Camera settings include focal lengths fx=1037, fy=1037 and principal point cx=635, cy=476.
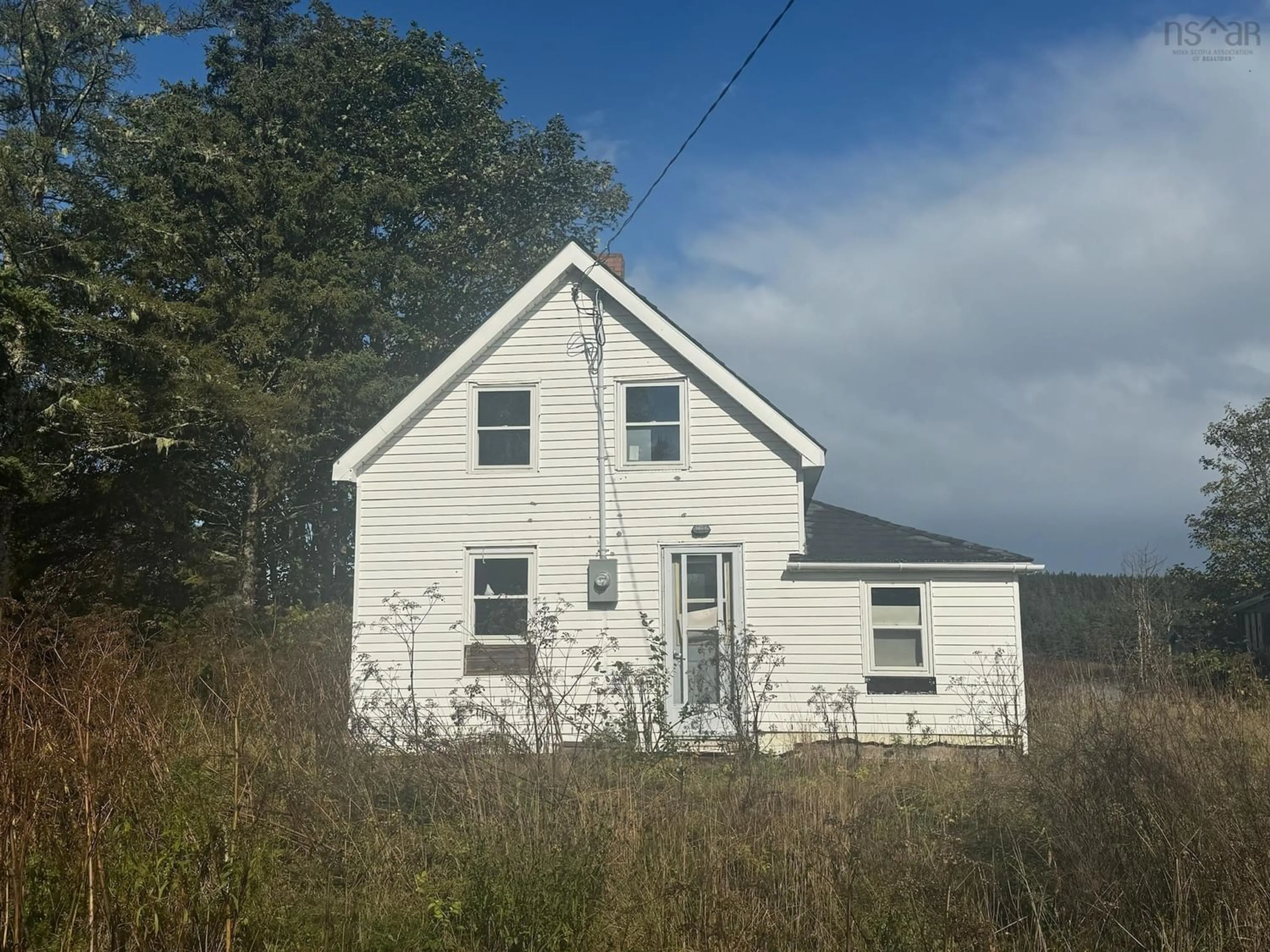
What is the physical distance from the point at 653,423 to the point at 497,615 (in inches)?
141

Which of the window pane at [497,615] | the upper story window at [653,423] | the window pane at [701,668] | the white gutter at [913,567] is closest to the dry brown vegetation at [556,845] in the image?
the white gutter at [913,567]

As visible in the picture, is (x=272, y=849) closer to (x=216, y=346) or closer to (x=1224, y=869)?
(x=1224, y=869)

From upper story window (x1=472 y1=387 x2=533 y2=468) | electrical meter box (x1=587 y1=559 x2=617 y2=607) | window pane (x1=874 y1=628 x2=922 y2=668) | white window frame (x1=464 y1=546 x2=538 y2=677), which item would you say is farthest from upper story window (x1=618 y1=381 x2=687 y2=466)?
window pane (x1=874 y1=628 x2=922 y2=668)

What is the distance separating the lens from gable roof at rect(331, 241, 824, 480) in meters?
14.7

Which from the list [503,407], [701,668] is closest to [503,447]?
[503,407]

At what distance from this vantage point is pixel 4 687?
598 centimetres

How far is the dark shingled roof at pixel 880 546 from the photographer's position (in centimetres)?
1429

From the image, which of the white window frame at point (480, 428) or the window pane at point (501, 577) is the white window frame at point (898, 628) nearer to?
the window pane at point (501, 577)

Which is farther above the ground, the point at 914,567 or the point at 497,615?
the point at 914,567

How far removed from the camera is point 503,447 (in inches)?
612

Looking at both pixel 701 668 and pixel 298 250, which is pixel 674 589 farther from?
pixel 298 250

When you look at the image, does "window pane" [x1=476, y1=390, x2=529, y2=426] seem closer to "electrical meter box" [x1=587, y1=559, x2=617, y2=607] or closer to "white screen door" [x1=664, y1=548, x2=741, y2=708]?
"electrical meter box" [x1=587, y1=559, x2=617, y2=607]

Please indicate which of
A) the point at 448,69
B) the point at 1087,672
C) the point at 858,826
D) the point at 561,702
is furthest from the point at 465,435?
the point at 448,69

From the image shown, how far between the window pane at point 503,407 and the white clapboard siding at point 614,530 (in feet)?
0.62
